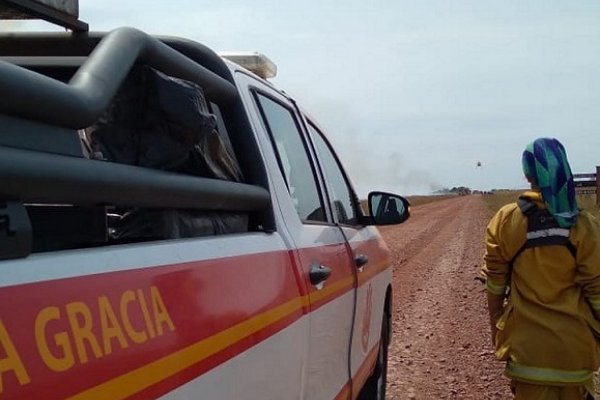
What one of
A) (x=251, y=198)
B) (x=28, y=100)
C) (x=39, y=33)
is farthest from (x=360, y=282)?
(x=28, y=100)

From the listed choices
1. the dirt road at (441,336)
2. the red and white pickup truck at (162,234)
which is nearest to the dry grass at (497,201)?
the dirt road at (441,336)

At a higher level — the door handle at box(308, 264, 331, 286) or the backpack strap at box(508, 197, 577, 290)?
the backpack strap at box(508, 197, 577, 290)

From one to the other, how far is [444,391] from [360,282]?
268 cm

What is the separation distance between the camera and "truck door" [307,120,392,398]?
4297mm

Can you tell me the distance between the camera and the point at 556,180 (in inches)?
160

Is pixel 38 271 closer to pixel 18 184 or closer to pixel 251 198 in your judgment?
pixel 18 184

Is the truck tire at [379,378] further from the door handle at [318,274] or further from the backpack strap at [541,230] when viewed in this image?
the door handle at [318,274]

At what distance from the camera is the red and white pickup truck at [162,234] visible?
1.50m


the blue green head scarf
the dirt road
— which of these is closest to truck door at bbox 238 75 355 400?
the blue green head scarf

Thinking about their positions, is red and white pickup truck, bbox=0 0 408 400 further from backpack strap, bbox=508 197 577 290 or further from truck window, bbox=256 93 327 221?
backpack strap, bbox=508 197 577 290

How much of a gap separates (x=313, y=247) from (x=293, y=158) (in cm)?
63

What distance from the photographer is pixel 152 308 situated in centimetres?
179

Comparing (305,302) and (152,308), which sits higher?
(152,308)

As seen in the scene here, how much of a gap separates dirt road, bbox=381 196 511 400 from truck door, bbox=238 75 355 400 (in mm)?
2800
